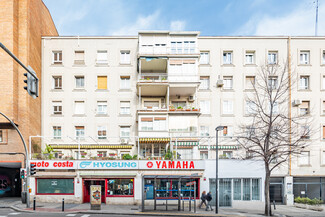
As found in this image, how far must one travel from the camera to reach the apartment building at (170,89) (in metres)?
22.5

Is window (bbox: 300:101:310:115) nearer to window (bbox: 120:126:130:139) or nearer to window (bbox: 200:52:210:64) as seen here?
window (bbox: 200:52:210:64)

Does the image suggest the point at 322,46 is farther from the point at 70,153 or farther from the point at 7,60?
the point at 7,60

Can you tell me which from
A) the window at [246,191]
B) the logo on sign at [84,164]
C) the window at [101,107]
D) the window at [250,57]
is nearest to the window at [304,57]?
the window at [250,57]

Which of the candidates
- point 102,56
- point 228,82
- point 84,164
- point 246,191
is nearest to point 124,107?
point 102,56

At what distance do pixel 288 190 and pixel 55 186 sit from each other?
2197 centimetres

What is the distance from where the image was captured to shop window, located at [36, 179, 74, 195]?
1847 cm

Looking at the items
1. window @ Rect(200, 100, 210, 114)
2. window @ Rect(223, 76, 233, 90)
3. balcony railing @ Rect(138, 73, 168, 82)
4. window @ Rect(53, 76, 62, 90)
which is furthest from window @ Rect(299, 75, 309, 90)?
window @ Rect(53, 76, 62, 90)

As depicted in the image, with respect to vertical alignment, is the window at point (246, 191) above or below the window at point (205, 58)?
below

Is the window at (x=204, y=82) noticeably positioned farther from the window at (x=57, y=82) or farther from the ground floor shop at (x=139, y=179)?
the window at (x=57, y=82)

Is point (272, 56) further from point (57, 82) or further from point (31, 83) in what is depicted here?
point (31, 83)

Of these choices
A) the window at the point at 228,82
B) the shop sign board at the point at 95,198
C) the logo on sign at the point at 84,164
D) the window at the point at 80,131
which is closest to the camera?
the shop sign board at the point at 95,198

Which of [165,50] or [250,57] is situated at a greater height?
[165,50]

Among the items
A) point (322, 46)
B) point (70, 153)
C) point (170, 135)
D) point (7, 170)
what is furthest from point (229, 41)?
point (7, 170)

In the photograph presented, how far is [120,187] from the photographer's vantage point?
18.4 meters
